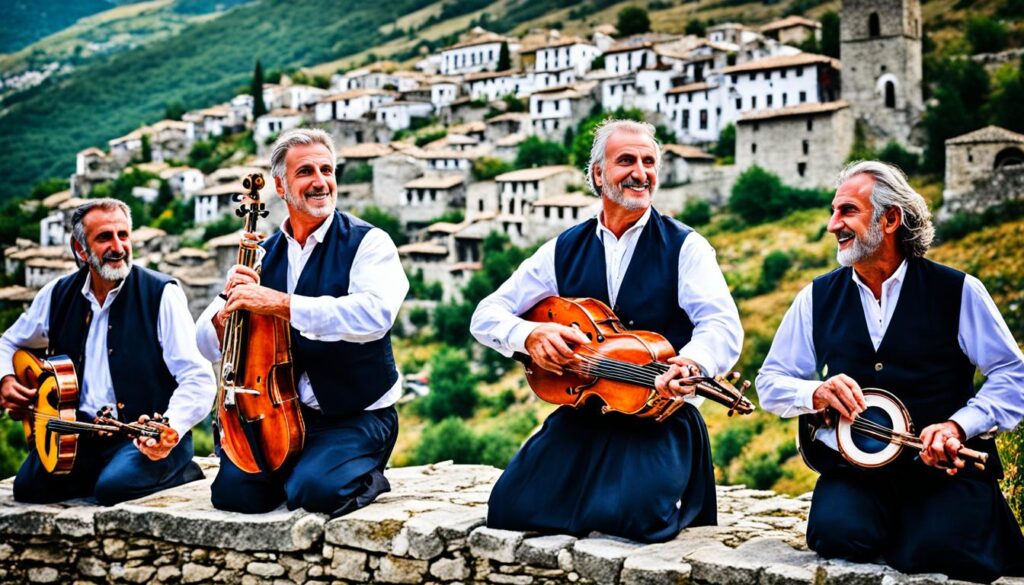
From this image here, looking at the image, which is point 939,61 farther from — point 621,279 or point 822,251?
point 621,279

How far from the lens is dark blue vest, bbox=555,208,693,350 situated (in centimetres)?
416

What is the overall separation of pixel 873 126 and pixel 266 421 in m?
47.8

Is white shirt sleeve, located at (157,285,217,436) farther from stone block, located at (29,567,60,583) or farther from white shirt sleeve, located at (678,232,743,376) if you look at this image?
white shirt sleeve, located at (678,232,743,376)

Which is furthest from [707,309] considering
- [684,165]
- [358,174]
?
[358,174]

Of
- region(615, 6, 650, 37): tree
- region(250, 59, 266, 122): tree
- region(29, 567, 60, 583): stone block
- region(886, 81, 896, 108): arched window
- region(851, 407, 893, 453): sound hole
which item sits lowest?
region(29, 567, 60, 583): stone block

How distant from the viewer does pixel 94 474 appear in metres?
5.00

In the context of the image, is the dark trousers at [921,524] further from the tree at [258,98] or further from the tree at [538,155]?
the tree at [258,98]

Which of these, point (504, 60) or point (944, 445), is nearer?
point (944, 445)

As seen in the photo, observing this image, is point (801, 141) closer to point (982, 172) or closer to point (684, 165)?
point (684, 165)

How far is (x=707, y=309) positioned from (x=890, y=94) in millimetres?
48550

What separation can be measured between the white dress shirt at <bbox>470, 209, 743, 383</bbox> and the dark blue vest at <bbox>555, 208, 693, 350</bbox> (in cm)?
3

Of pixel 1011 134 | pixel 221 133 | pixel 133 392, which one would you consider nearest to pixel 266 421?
pixel 133 392

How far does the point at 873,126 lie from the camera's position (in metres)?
48.4

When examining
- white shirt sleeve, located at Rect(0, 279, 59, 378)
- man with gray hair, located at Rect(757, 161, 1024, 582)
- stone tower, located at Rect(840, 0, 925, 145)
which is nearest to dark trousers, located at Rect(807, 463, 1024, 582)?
man with gray hair, located at Rect(757, 161, 1024, 582)
